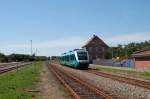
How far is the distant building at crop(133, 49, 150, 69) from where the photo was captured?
53.5 metres

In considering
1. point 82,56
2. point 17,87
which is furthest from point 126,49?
point 17,87

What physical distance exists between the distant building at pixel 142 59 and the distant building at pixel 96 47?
8281 centimetres

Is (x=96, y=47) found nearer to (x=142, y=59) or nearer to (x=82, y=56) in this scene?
(x=82, y=56)

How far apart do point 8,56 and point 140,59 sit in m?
122

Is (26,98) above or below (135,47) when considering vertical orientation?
below

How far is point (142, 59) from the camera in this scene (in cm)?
5591

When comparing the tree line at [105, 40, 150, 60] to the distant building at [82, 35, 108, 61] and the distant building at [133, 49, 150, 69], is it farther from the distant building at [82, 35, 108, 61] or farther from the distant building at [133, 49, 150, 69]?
the distant building at [133, 49, 150, 69]

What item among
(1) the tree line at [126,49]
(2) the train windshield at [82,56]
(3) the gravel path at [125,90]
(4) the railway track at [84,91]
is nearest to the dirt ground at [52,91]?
(4) the railway track at [84,91]

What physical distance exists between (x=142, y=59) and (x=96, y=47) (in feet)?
290

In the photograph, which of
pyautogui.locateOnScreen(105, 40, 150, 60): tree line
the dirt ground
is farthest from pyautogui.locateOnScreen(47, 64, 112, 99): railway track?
pyautogui.locateOnScreen(105, 40, 150, 60): tree line

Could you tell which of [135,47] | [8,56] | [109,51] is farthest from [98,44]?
[8,56]

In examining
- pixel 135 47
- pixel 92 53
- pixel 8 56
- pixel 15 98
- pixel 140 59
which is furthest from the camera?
pixel 8 56

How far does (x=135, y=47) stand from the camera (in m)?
125

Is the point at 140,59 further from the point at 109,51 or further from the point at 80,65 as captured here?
the point at 109,51
